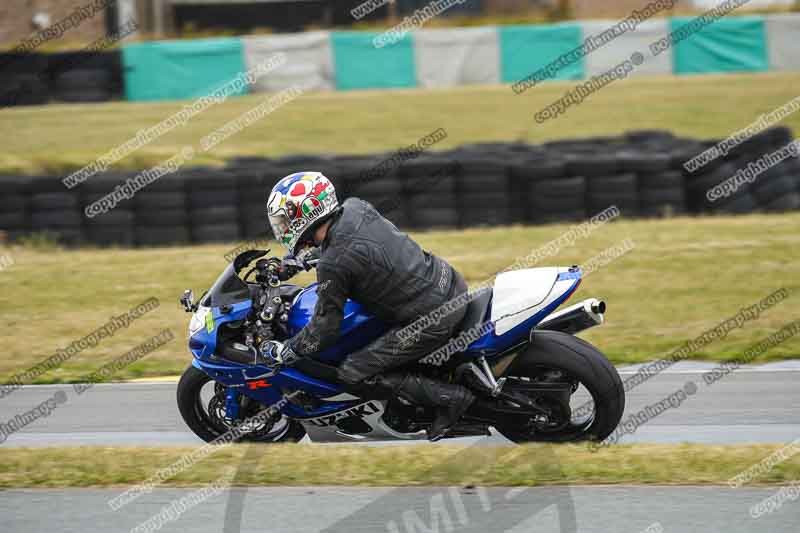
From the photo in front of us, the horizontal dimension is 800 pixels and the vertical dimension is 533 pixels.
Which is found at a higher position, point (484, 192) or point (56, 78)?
point (56, 78)

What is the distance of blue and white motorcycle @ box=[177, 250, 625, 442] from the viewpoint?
19.1 feet

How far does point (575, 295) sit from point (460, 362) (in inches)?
179

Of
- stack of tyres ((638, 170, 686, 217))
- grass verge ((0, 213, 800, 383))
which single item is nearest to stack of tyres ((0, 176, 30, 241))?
grass verge ((0, 213, 800, 383))

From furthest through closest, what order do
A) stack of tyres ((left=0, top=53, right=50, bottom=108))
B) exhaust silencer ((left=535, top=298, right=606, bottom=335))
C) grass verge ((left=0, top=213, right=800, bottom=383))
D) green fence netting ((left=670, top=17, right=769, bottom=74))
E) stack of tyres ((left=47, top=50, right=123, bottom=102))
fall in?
green fence netting ((left=670, top=17, right=769, bottom=74))
stack of tyres ((left=47, top=50, right=123, bottom=102))
stack of tyres ((left=0, top=53, right=50, bottom=108))
grass verge ((left=0, top=213, right=800, bottom=383))
exhaust silencer ((left=535, top=298, right=606, bottom=335))

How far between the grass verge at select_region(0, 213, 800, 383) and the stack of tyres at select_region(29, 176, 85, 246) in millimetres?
237

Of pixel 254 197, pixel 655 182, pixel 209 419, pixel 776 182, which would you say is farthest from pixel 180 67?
pixel 209 419

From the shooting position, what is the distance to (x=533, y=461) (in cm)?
531

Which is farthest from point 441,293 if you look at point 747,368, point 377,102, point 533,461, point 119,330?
point 377,102

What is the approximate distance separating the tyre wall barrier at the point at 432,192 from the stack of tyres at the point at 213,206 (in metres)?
0.01

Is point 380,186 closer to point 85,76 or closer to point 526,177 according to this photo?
point 526,177

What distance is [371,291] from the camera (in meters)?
5.76

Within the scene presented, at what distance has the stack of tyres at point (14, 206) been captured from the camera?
1292cm

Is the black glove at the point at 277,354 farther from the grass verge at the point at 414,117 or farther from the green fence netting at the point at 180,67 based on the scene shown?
the green fence netting at the point at 180,67

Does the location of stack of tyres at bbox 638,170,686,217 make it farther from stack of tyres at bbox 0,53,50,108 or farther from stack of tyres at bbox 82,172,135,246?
stack of tyres at bbox 0,53,50,108
